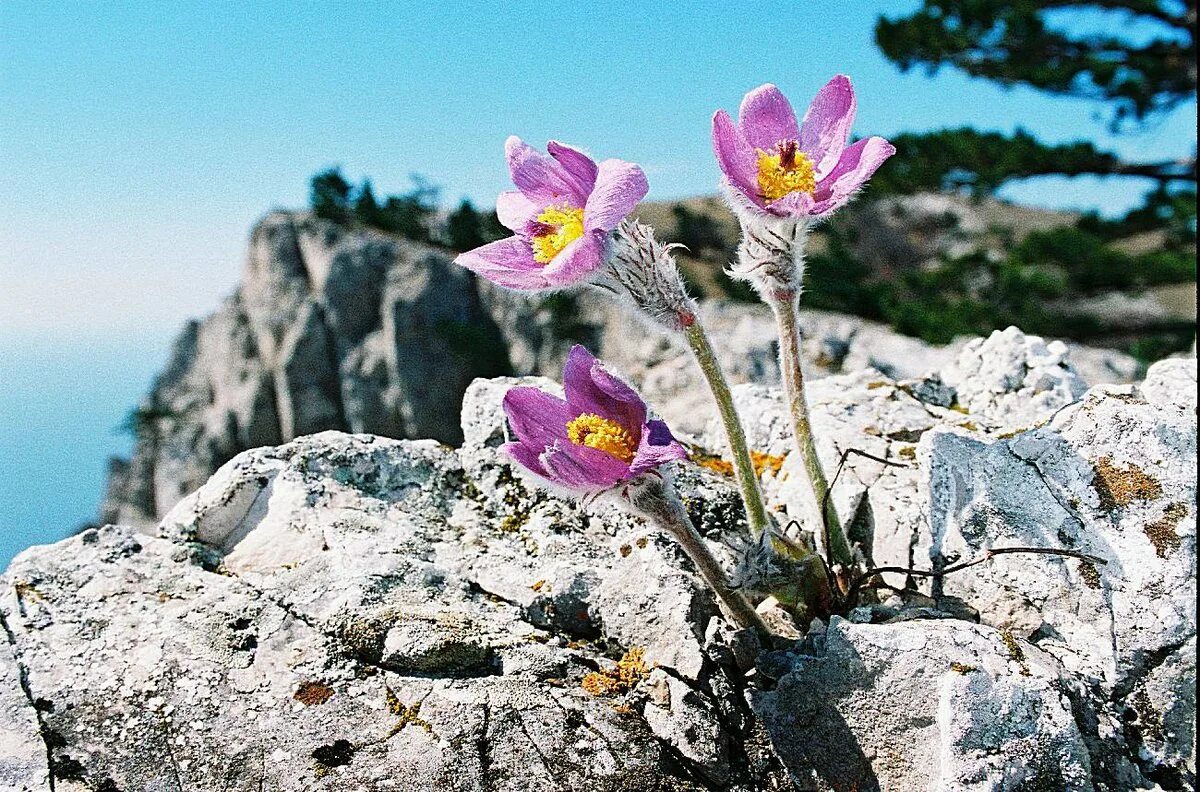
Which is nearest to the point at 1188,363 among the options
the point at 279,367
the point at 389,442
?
the point at 389,442

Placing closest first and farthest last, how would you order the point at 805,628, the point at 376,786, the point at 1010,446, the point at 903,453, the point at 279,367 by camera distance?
the point at 376,786 < the point at 805,628 < the point at 1010,446 < the point at 903,453 < the point at 279,367


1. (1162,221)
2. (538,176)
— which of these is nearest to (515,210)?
(538,176)

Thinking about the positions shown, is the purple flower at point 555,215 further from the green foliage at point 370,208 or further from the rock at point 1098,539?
the green foliage at point 370,208

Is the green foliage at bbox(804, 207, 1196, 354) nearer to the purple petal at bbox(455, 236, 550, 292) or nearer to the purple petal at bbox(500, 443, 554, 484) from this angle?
the purple petal at bbox(455, 236, 550, 292)

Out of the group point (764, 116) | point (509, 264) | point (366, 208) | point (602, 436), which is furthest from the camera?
point (366, 208)

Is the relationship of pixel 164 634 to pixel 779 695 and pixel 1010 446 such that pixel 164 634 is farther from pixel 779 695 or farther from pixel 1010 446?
pixel 1010 446

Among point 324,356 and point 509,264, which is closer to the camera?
point 509,264

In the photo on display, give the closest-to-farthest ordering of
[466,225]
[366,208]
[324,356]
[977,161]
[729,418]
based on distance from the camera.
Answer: [729,418], [977,161], [466,225], [324,356], [366,208]

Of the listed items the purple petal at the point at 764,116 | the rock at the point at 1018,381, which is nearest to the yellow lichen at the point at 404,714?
the purple petal at the point at 764,116

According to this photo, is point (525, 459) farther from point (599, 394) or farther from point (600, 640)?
point (600, 640)
